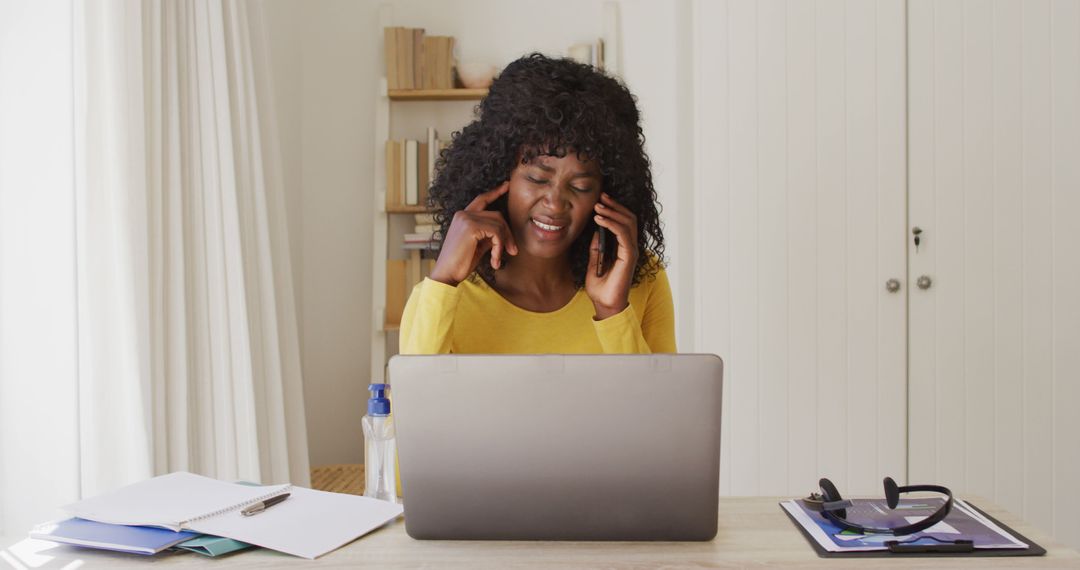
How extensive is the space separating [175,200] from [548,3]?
1804 mm

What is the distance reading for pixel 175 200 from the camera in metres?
2.10

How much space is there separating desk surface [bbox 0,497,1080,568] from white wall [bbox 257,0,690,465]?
238 centimetres

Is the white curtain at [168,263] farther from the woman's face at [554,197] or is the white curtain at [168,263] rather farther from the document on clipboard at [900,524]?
the document on clipboard at [900,524]

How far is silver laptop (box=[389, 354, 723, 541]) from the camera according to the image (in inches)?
35.4

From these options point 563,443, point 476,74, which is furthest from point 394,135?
point 563,443

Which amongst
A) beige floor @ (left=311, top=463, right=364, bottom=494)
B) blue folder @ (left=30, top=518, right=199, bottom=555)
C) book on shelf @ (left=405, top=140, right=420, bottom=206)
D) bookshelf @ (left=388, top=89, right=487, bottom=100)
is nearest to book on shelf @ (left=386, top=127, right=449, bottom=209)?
book on shelf @ (left=405, top=140, right=420, bottom=206)

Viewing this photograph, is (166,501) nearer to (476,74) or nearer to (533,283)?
(533,283)

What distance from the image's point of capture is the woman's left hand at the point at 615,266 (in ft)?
5.14

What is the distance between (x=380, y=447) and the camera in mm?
1159

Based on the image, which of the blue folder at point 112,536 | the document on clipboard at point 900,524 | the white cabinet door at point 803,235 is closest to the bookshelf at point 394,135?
the white cabinet door at point 803,235

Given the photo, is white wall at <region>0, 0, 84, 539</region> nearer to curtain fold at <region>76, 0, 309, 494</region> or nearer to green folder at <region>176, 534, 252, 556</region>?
curtain fold at <region>76, 0, 309, 494</region>

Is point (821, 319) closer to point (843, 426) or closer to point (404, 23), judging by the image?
point (843, 426)

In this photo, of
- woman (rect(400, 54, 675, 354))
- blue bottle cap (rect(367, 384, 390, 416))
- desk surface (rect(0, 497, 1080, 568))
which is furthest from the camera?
woman (rect(400, 54, 675, 354))

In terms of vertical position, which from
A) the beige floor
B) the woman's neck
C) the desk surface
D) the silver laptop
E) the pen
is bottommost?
the beige floor
